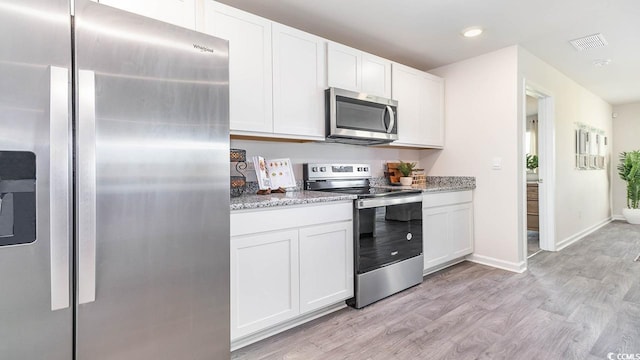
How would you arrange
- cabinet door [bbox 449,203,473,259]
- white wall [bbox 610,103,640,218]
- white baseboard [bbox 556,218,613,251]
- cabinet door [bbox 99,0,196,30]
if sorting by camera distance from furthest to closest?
1. white wall [bbox 610,103,640,218]
2. white baseboard [bbox 556,218,613,251]
3. cabinet door [bbox 449,203,473,259]
4. cabinet door [bbox 99,0,196,30]

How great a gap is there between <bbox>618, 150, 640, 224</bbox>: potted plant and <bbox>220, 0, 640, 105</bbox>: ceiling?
2997mm

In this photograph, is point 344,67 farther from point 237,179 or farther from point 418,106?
point 237,179

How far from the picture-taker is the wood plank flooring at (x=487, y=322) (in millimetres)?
1846

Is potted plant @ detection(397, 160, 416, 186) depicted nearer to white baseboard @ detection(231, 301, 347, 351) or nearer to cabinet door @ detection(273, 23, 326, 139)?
cabinet door @ detection(273, 23, 326, 139)

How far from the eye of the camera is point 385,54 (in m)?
3.38

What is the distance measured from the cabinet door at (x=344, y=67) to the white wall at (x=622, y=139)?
6576 mm

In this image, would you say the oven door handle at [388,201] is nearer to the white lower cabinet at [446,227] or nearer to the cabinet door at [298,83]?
the white lower cabinet at [446,227]

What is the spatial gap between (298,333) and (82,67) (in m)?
1.85

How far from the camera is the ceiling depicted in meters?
2.35

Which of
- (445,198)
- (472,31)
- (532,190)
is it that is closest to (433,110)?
(472,31)

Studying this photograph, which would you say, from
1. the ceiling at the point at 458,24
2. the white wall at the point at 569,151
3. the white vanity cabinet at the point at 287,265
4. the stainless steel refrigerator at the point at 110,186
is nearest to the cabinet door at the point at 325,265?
the white vanity cabinet at the point at 287,265

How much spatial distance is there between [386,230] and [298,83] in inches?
53.8

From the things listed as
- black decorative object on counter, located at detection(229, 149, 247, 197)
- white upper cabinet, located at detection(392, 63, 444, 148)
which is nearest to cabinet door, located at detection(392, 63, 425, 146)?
white upper cabinet, located at detection(392, 63, 444, 148)

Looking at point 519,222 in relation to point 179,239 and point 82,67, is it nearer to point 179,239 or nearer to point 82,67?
point 179,239
